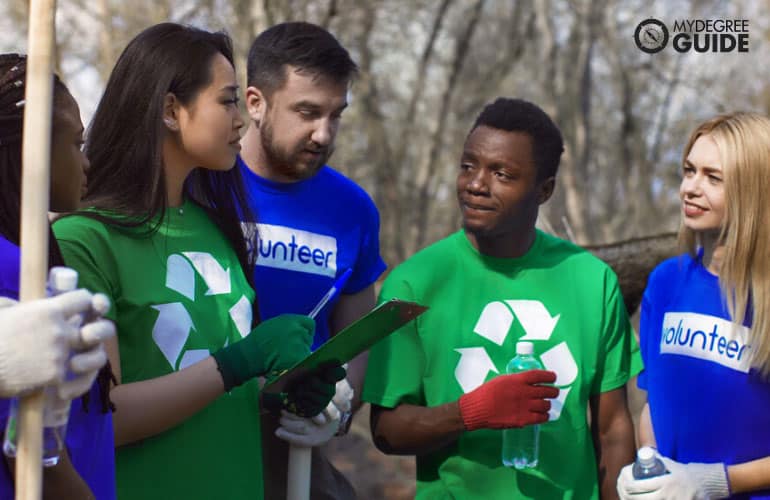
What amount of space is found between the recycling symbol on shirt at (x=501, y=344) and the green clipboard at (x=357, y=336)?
62 cm

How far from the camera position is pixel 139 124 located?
2.87 metres

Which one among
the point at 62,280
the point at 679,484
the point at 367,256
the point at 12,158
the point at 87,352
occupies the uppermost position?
the point at 12,158

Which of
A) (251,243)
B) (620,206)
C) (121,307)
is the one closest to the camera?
(121,307)

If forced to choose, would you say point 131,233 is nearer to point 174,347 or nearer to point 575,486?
point 174,347

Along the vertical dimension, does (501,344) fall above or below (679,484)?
above

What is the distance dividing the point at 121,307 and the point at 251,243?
0.63m

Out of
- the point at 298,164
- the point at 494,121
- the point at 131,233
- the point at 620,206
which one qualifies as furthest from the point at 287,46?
the point at 620,206

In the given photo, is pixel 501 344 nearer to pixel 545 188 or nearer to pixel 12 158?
pixel 545 188

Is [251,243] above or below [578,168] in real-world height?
above

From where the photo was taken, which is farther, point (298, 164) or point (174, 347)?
point (298, 164)

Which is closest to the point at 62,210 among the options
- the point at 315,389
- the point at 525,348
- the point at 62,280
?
the point at 62,280

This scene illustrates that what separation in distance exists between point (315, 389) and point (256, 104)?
3.88 feet

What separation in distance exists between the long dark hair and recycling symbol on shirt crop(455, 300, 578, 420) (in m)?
1.07

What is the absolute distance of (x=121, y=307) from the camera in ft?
8.86
